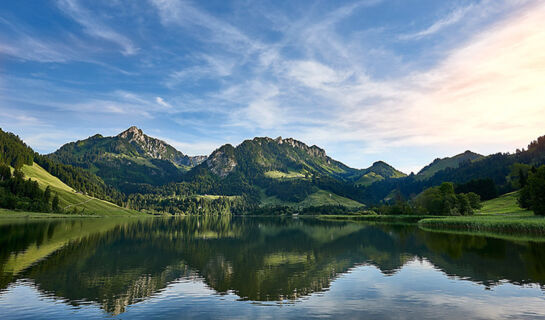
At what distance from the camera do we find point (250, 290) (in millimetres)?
36406

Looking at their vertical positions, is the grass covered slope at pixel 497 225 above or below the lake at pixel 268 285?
above

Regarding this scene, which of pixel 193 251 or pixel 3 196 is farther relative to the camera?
pixel 3 196

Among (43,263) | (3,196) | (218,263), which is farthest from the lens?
(3,196)

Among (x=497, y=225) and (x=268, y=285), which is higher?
(x=497, y=225)

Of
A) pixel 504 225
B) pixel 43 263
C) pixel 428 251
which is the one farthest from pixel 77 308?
pixel 504 225

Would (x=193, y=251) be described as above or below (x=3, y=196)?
below

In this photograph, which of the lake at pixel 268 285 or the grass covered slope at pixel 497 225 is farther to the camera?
the grass covered slope at pixel 497 225

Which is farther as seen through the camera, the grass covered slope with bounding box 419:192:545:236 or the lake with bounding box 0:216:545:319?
the grass covered slope with bounding box 419:192:545:236

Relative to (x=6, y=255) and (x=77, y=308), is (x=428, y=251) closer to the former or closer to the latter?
(x=77, y=308)

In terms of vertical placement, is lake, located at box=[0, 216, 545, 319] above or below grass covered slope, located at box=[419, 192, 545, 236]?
below

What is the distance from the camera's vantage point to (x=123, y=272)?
148 feet

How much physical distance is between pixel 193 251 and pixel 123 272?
87.8ft

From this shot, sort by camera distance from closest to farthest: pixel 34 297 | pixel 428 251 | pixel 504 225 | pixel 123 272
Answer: pixel 34 297 < pixel 123 272 < pixel 428 251 < pixel 504 225

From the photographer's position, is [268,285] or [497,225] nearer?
[268,285]
